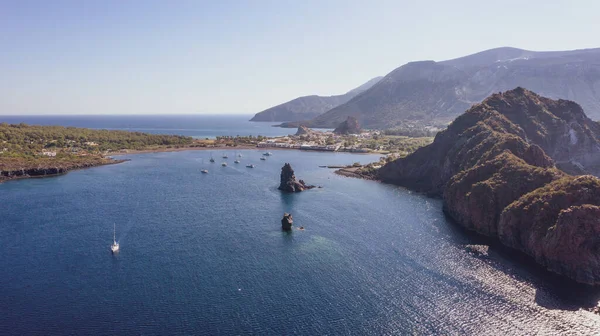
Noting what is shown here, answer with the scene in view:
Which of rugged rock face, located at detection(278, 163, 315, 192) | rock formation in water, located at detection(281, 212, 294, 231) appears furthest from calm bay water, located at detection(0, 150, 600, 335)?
rugged rock face, located at detection(278, 163, 315, 192)

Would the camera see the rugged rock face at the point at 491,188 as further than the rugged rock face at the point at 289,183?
No

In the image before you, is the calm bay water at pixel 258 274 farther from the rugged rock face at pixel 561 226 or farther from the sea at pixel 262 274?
the rugged rock face at pixel 561 226

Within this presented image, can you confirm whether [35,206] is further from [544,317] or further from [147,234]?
[544,317]

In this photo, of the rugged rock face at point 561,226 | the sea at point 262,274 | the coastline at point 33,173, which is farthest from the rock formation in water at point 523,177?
the coastline at point 33,173

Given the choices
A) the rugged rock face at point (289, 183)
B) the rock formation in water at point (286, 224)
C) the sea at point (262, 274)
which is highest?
the rugged rock face at point (289, 183)

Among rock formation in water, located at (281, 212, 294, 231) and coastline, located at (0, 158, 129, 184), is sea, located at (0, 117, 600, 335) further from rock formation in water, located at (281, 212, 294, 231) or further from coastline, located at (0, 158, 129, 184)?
coastline, located at (0, 158, 129, 184)

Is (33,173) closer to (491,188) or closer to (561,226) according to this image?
(491,188)

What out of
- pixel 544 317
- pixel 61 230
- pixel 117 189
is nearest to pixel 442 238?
pixel 544 317
